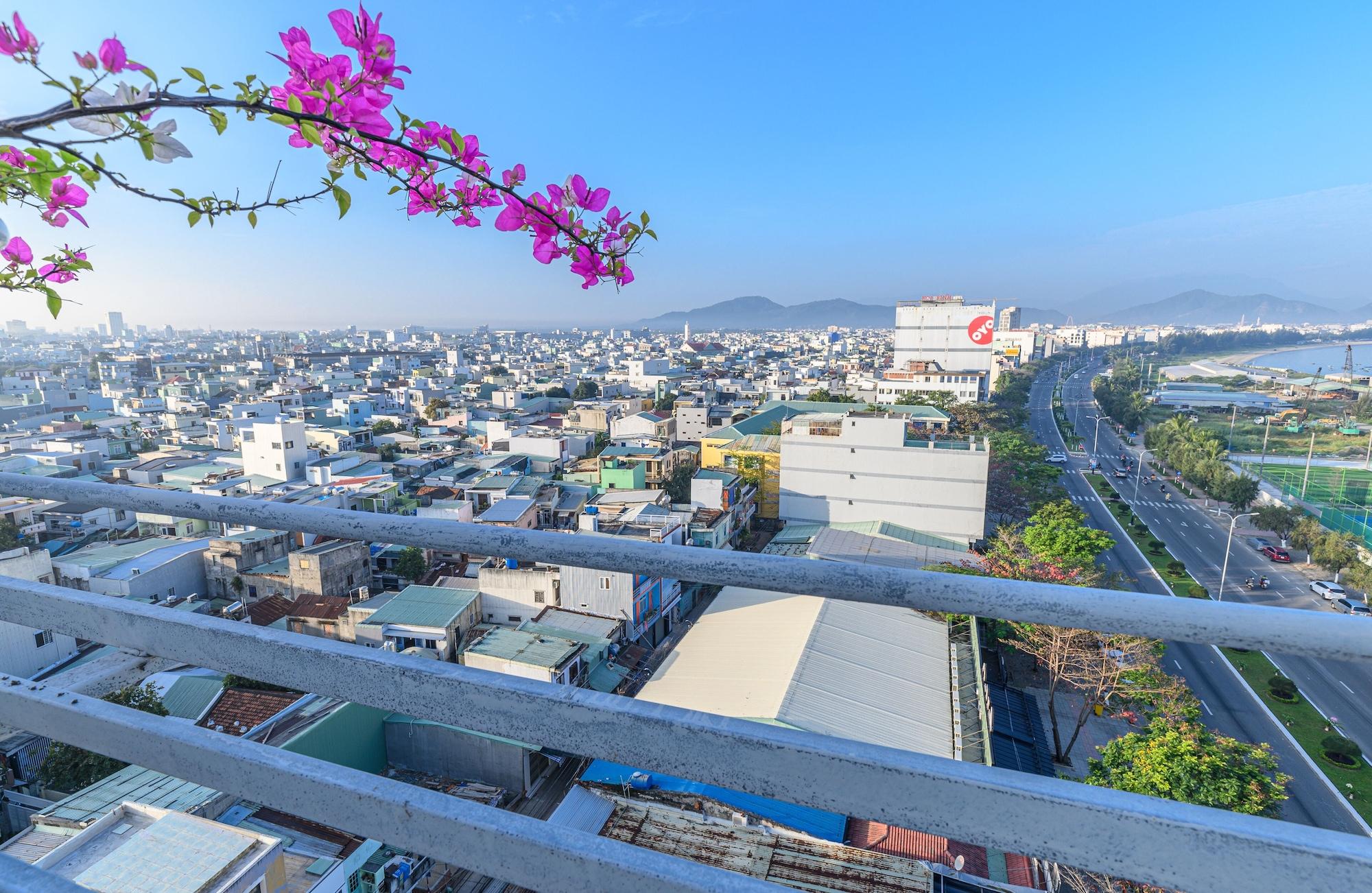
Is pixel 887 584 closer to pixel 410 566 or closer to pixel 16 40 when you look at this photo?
pixel 16 40

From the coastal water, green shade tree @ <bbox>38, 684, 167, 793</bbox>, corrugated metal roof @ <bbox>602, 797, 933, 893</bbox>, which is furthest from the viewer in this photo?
the coastal water

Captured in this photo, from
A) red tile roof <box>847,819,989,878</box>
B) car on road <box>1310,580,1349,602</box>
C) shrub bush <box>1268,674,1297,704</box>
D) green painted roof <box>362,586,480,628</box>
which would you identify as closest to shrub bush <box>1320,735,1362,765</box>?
shrub bush <box>1268,674,1297,704</box>

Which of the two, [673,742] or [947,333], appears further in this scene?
[947,333]

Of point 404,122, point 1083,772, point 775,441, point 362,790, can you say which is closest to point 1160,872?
point 362,790

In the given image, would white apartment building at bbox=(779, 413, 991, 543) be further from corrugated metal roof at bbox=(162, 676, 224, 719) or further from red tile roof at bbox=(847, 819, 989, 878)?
corrugated metal roof at bbox=(162, 676, 224, 719)

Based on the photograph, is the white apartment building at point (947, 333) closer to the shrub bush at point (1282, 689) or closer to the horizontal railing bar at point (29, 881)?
the shrub bush at point (1282, 689)

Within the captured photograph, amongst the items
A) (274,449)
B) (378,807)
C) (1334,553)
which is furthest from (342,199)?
(1334,553)

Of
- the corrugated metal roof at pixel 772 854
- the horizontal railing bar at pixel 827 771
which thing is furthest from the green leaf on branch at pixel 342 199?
the corrugated metal roof at pixel 772 854
